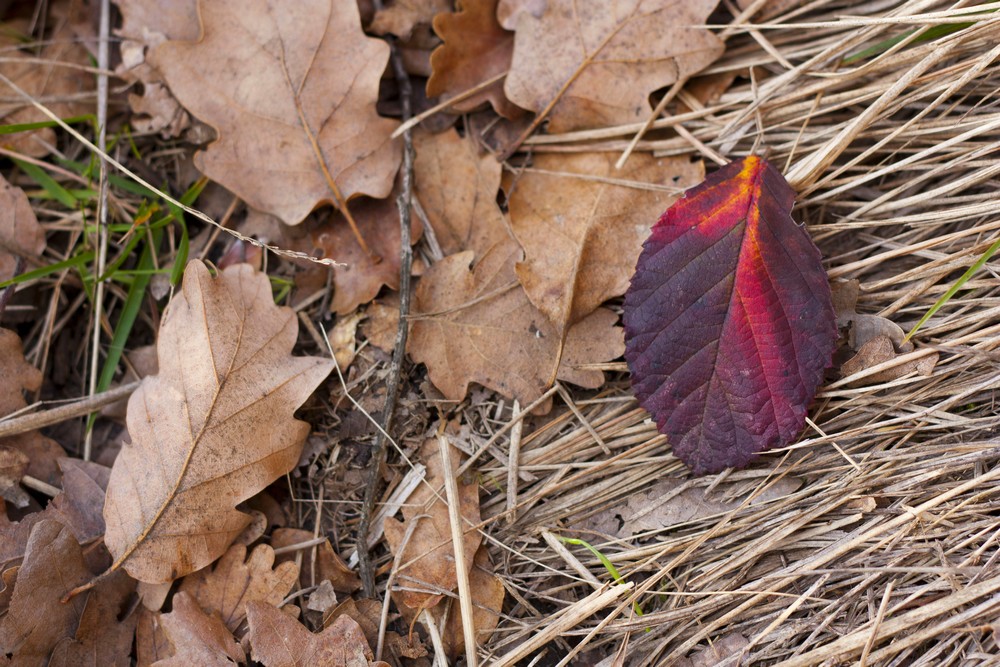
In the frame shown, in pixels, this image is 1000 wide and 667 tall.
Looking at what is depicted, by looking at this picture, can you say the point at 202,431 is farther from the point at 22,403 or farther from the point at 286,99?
the point at 286,99

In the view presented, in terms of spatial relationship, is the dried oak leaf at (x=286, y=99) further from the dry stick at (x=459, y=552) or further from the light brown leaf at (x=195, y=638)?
the light brown leaf at (x=195, y=638)

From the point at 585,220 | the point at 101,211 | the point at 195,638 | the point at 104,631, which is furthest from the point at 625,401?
the point at 101,211

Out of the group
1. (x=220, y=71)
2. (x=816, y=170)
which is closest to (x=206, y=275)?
(x=220, y=71)

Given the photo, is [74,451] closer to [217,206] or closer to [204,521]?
[204,521]

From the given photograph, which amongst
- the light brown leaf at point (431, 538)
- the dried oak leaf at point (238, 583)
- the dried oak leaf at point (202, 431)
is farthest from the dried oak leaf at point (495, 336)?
the dried oak leaf at point (238, 583)

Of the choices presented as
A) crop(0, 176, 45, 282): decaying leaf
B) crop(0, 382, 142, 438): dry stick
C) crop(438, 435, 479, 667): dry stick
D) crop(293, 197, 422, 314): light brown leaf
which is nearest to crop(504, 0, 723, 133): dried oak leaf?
crop(293, 197, 422, 314): light brown leaf

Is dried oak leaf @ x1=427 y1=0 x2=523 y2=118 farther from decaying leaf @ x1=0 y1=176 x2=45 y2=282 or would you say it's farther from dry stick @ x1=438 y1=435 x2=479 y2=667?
decaying leaf @ x1=0 y1=176 x2=45 y2=282
